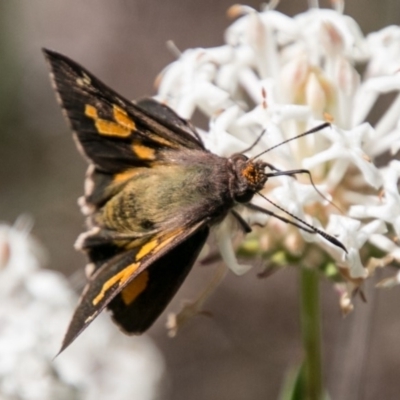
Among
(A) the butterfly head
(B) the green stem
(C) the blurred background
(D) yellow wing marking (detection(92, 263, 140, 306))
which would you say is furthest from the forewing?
(C) the blurred background

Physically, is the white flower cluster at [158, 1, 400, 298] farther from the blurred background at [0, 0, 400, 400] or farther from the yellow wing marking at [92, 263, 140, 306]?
the blurred background at [0, 0, 400, 400]

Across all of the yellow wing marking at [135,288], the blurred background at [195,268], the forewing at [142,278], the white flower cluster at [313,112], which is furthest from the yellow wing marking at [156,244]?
the blurred background at [195,268]

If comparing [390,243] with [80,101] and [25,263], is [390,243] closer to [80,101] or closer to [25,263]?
[80,101]

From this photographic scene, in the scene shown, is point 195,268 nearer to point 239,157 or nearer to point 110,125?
point 110,125

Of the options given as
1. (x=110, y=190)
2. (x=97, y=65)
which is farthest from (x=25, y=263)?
(x=97, y=65)

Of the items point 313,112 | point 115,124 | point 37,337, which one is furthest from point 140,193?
point 37,337

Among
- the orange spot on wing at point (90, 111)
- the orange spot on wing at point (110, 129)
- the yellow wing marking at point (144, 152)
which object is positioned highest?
the orange spot on wing at point (90, 111)

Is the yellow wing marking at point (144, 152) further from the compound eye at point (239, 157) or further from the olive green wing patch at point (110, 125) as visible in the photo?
the compound eye at point (239, 157)
